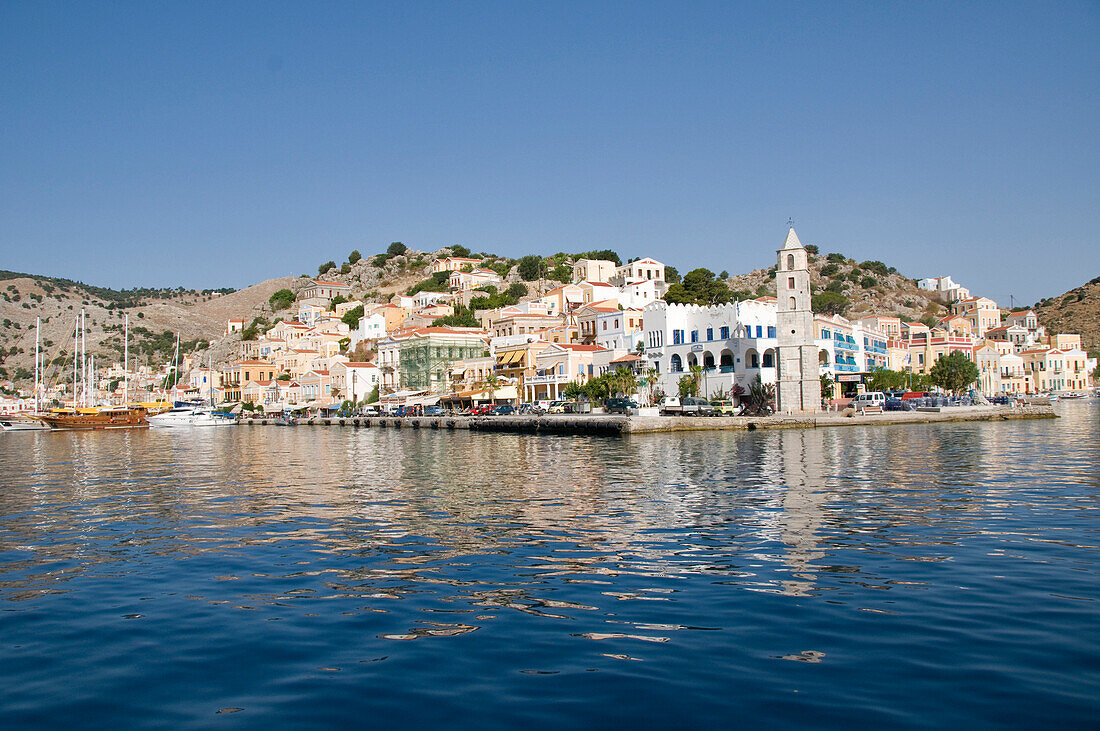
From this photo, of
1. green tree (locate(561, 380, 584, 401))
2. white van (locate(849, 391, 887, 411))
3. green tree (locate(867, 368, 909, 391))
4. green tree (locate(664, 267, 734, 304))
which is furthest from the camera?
green tree (locate(664, 267, 734, 304))

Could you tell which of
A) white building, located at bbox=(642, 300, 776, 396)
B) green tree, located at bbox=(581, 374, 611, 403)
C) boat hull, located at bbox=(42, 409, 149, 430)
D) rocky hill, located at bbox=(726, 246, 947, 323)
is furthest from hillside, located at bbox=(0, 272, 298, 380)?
white building, located at bbox=(642, 300, 776, 396)

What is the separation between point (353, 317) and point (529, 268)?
2727 centimetres

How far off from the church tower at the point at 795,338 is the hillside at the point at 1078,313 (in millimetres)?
101540

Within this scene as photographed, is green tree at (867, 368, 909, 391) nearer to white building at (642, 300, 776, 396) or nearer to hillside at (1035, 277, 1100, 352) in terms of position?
white building at (642, 300, 776, 396)

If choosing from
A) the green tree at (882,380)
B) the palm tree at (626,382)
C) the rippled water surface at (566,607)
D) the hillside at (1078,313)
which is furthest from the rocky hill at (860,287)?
the rippled water surface at (566,607)

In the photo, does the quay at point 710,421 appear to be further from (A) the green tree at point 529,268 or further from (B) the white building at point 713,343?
(A) the green tree at point 529,268

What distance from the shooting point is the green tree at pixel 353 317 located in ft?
382

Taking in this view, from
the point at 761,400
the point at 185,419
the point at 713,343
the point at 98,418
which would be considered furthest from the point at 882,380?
the point at 98,418

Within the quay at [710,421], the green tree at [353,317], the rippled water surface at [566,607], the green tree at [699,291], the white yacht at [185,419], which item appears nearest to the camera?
the rippled water surface at [566,607]

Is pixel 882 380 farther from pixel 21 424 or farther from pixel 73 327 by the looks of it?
pixel 73 327

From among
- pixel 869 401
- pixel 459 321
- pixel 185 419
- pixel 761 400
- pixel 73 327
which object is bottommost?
pixel 185 419

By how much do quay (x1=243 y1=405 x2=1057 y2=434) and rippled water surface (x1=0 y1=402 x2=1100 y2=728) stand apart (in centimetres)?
2455

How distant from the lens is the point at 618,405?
56.1m

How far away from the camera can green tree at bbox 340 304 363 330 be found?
116 metres
